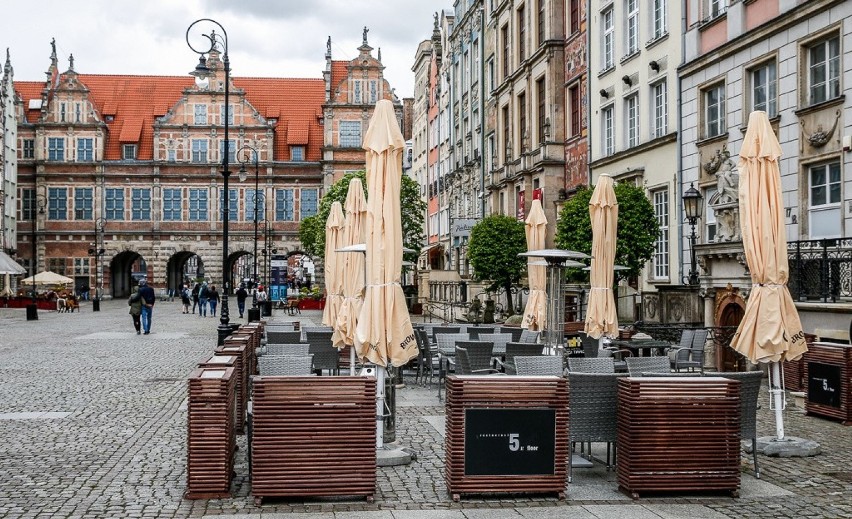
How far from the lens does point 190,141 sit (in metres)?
76.1

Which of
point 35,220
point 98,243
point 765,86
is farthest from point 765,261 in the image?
point 35,220

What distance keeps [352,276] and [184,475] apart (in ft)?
25.3

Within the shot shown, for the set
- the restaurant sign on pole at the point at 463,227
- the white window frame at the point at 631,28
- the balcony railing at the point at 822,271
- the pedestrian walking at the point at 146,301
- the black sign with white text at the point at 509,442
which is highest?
the white window frame at the point at 631,28

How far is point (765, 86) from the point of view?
20.4m

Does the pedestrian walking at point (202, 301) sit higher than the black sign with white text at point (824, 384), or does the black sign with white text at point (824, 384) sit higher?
the pedestrian walking at point (202, 301)

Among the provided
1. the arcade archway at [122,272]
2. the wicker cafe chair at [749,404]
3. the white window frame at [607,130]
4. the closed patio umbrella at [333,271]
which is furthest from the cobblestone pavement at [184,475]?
the arcade archway at [122,272]

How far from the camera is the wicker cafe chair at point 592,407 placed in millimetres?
8484

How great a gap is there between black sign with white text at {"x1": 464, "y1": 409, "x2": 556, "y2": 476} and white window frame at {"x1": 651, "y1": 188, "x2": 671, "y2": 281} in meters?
18.3

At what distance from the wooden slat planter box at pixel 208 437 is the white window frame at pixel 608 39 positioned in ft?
77.5

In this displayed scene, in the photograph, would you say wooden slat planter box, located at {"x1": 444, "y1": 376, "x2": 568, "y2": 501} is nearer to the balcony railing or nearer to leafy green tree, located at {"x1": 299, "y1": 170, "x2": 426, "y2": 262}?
the balcony railing

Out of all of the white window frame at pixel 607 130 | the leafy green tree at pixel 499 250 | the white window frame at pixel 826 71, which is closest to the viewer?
the white window frame at pixel 826 71

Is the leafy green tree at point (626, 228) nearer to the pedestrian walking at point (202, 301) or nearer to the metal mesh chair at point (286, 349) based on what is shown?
the metal mesh chair at point (286, 349)

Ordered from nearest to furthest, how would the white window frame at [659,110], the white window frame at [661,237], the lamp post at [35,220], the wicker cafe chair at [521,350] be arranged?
the wicker cafe chair at [521,350]
the white window frame at [659,110]
the white window frame at [661,237]
the lamp post at [35,220]

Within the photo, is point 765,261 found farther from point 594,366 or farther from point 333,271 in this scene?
point 333,271
